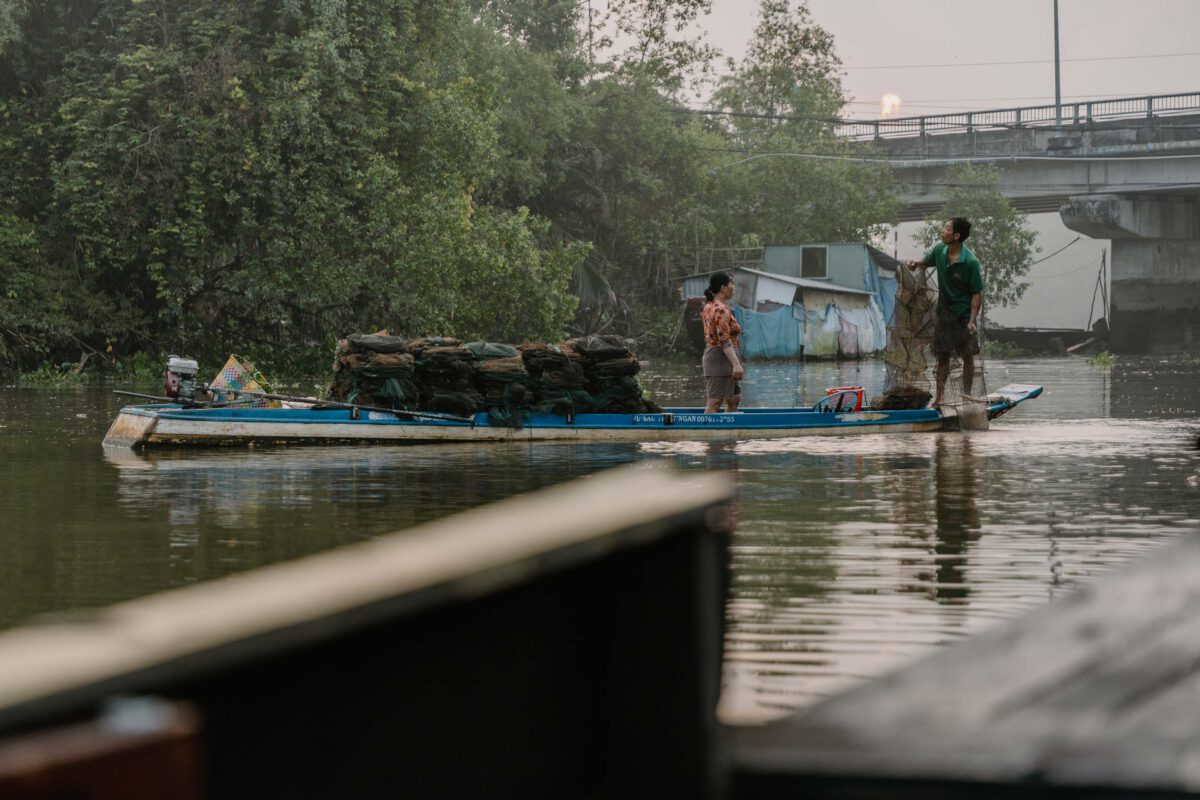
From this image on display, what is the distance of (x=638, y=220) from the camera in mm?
51938

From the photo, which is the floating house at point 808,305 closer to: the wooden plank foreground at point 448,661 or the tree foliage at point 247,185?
the tree foliage at point 247,185

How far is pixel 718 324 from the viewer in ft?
51.8

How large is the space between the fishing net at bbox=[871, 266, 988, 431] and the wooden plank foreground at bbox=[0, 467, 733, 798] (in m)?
15.4

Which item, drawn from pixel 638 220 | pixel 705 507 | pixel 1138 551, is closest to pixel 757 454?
pixel 1138 551

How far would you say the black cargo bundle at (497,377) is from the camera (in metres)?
15.8

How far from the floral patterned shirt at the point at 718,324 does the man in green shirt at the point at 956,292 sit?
6.66ft

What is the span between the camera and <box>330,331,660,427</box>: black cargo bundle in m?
15.8

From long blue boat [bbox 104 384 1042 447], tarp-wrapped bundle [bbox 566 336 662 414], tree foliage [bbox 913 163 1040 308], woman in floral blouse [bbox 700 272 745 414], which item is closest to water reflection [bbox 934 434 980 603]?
long blue boat [bbox 104 384 1042 447]

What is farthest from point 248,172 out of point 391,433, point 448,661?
point 448,661

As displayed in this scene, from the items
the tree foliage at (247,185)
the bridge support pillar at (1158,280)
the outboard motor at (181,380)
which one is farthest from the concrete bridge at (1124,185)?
the outboard motor at (181,380)

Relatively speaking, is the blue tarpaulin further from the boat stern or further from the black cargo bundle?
the boat stern

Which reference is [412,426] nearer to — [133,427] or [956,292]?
[133,427]

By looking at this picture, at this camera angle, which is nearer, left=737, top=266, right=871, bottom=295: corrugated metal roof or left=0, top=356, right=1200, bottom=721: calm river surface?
left=0, top=356, right=1200, bottom=721: calm river surface

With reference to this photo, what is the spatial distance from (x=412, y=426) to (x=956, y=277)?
18.4ft
